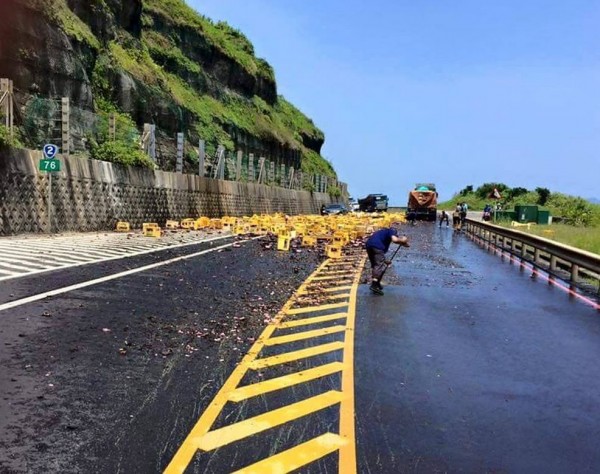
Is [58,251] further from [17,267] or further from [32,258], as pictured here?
[17,267]

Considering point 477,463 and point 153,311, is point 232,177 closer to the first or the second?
point 153,311

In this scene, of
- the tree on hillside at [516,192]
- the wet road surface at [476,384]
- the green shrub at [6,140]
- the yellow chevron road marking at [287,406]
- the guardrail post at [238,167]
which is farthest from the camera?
the tree on hillside at [516,192]

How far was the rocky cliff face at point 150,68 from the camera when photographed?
90.5ft

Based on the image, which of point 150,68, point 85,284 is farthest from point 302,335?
point 150,68

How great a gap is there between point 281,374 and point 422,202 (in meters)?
50.9

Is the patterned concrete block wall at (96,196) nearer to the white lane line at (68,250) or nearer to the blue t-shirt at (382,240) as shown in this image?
the white lane line at (68,250)

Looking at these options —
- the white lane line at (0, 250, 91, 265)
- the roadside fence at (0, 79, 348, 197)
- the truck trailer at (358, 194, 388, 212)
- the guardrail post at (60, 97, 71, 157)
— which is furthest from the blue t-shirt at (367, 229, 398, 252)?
the truck trailer at (358, 194, 388, 212)

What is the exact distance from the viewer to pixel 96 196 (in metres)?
25.7

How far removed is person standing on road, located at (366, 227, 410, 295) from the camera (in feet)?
39.2

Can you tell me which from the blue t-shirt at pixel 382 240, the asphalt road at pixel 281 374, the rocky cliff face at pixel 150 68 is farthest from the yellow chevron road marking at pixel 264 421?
the rocky cliff face at pixel 150 68

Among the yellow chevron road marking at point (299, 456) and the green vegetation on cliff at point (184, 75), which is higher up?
the green vegetation on cliff at point (184, 75)

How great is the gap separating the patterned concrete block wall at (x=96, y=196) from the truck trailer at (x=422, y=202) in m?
19.5

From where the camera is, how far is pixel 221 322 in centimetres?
860

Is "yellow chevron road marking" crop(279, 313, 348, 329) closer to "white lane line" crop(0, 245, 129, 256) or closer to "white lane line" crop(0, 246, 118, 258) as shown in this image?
"white lane line" crop(0, 246, 118, 258)
